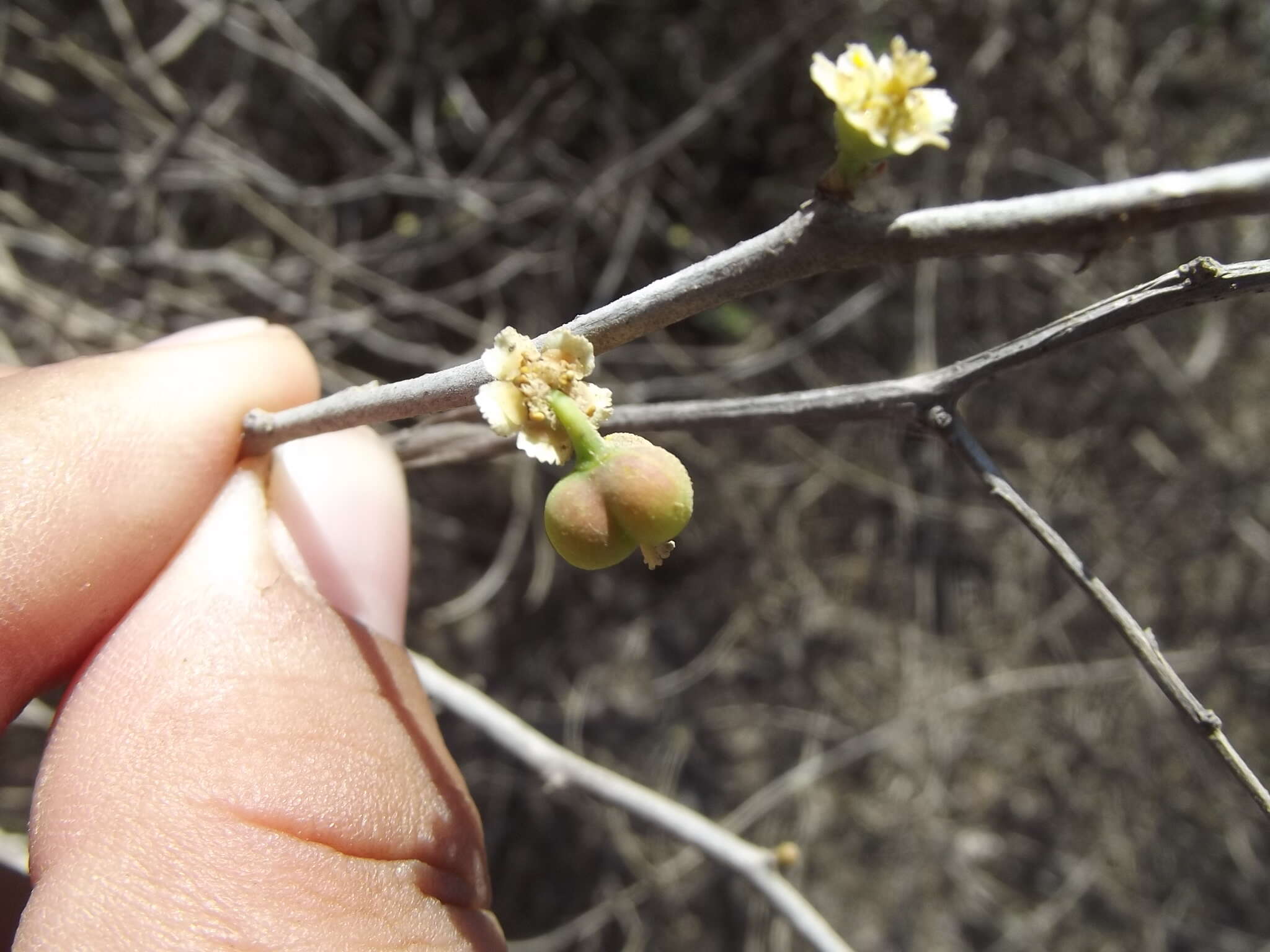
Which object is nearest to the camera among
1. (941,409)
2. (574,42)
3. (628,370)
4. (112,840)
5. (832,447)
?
(941,409)

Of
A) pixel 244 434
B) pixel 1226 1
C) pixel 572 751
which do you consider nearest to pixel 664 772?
pixel 572 751

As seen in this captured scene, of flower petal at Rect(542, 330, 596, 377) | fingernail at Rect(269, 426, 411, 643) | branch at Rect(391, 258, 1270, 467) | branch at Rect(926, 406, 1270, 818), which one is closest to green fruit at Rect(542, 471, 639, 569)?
flower petal at Rect(542, 330, 596, 377)

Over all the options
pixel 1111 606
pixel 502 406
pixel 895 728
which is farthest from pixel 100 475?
pixel 895 728

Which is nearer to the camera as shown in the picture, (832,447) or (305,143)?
(305,143)

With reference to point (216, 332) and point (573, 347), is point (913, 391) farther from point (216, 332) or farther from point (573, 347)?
point (216, 332)

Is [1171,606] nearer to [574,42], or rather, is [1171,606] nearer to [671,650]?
[671,650]

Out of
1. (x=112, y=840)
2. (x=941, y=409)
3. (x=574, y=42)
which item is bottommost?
(x=112, y=840)
